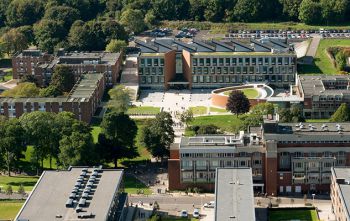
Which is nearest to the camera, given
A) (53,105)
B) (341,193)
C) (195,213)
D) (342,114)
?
(341,193)

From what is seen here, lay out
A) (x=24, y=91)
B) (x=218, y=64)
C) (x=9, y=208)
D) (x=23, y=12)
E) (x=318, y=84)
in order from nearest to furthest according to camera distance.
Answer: (x=9, y=208)
(x=318, y=84)
(x=24, y=91)
(x=218, y=64)
(x=23, y=12)

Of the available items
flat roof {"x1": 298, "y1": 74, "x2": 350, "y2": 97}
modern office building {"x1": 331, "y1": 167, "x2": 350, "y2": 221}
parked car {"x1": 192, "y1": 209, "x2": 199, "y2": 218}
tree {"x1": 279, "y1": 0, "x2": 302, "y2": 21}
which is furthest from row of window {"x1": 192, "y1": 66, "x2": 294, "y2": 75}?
parked car {"x1": 192, "y1": 209, "x2": 199, "y2": 218}

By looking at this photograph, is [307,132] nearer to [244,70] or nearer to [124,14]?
[244,70]

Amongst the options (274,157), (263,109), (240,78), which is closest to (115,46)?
(240,78)

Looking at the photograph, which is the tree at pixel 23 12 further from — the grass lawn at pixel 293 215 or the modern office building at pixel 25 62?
the grass lawn at pixel 293 215

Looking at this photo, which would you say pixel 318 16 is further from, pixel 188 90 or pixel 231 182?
pixel 231 182

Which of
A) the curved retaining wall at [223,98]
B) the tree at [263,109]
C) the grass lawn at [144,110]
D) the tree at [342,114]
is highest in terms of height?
the tree at [342,114]

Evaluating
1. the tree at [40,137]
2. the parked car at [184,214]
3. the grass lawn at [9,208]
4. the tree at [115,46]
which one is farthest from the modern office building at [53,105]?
the parked car at [184,214]
